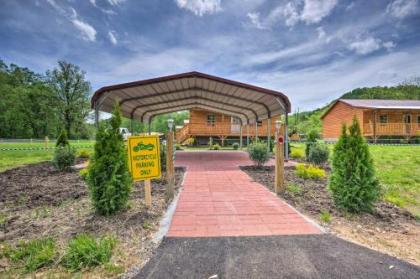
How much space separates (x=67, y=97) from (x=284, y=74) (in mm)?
32751

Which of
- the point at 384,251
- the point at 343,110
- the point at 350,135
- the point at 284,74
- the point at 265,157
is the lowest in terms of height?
the point at 384,251

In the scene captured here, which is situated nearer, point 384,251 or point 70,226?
point 384,251

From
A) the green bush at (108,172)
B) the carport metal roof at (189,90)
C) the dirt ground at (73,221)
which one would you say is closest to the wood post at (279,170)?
the dirt ground at (73,221)

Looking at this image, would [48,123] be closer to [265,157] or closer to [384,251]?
[265,157]

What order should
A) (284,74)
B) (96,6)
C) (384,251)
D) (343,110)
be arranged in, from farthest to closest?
(343,110) → (284,74) → (96,6) → (384,251)

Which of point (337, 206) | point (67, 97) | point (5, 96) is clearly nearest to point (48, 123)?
point (67, 97)

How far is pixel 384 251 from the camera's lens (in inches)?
103

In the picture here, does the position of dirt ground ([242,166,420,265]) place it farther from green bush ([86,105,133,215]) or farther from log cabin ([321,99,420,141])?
log cabin ([321,99,420,141])

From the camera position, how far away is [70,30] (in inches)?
571

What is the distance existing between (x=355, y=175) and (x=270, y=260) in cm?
230

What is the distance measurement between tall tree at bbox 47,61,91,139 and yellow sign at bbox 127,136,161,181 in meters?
38.4

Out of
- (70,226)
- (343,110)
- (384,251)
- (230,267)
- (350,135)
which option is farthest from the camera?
(343,110)

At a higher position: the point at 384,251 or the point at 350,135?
the point at 350,135

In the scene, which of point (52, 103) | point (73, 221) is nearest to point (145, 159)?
point (73, 221)
